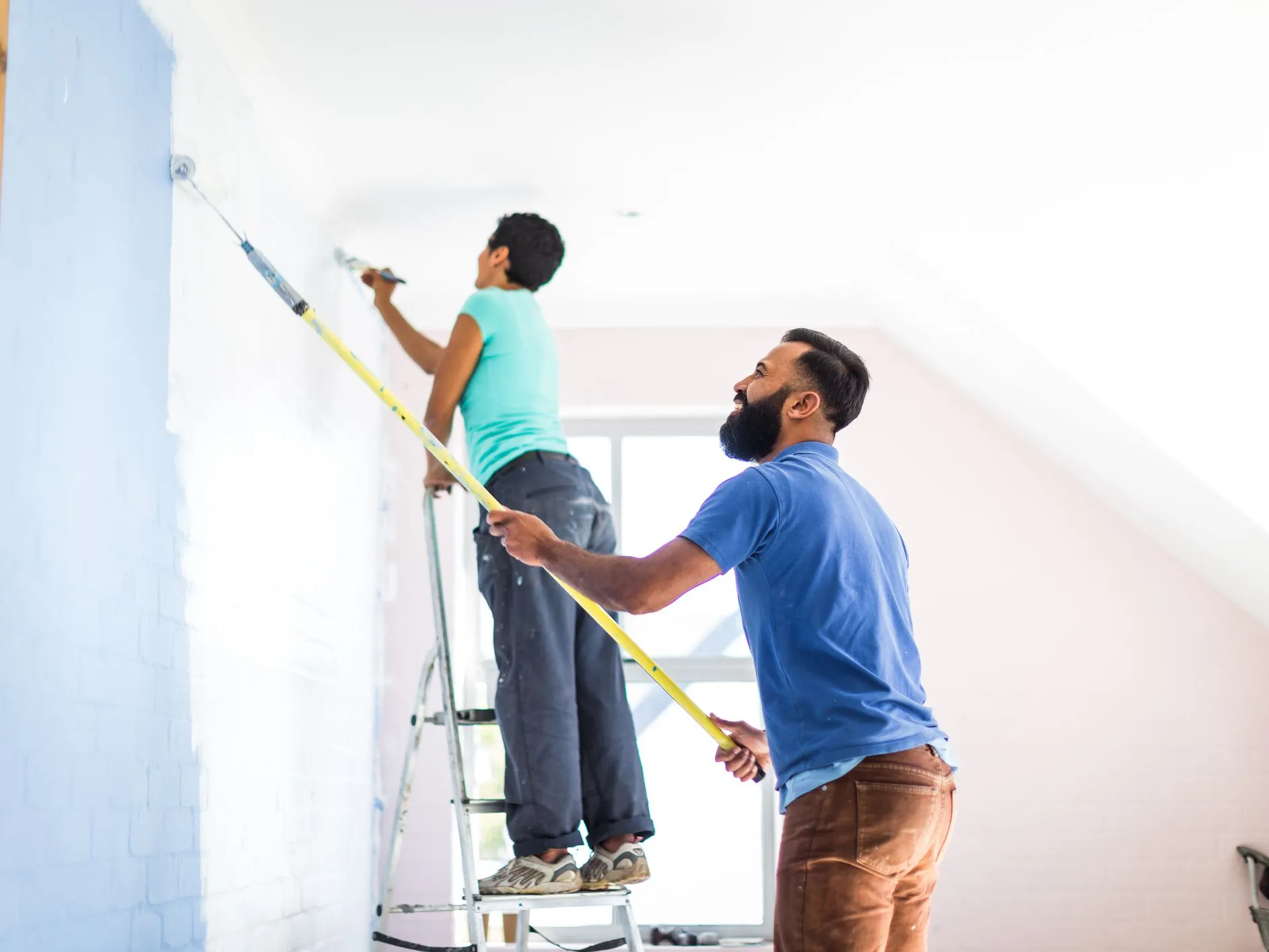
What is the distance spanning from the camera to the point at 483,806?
289cm

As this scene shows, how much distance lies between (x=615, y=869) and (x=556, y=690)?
40cm

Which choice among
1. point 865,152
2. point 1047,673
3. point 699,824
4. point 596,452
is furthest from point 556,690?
point 1047,673

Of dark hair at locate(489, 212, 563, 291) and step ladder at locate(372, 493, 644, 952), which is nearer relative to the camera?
step ladder at locate(372, 493, 644, 952)

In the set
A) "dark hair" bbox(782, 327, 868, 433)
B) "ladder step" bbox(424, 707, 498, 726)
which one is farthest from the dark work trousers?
"dark hair" bbox(782, 327, 868, 433)

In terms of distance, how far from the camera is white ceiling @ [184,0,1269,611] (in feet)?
8.73

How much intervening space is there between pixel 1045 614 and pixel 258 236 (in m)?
2.90

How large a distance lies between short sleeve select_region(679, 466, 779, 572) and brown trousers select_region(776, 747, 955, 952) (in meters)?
0.32

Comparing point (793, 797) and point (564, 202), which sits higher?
point (564, 202)

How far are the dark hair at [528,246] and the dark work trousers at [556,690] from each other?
52cm

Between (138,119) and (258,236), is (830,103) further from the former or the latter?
(138,119)

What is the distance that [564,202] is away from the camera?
12.0 ft

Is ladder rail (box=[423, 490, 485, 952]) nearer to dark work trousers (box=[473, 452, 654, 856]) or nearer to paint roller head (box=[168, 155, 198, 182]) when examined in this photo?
dark work trousers (box=[473, 452, 654, 856])

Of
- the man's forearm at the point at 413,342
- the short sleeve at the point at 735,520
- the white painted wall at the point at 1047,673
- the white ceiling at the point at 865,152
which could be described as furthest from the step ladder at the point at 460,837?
the white painted wall at the point at 1047,673

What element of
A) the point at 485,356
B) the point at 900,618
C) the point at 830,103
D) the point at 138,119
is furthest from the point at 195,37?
the point at 900,618
